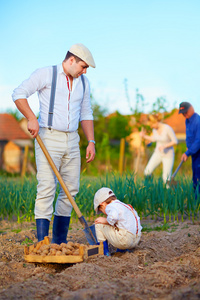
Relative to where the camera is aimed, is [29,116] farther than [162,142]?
No

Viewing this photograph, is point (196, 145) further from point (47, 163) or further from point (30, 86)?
point (30, 86)

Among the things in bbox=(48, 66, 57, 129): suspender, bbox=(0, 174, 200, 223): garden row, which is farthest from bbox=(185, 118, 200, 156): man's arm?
bbox=(48, 66, 57, 129): suspender

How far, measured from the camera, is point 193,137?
19.2ft

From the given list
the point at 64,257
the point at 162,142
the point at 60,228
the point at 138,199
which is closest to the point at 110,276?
the point at 64,257

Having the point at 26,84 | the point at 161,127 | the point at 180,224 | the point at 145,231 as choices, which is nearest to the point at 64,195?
the point at 26,84

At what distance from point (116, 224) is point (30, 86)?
56.4 inches

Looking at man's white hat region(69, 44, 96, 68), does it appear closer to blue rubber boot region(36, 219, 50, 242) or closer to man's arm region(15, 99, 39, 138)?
man's arm region(15, 99, 39, 138)

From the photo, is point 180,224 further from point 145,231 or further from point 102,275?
point 102,275

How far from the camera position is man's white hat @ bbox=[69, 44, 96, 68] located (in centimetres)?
320

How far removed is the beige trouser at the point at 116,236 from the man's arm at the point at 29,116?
101 centimetres

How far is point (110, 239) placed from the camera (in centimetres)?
320

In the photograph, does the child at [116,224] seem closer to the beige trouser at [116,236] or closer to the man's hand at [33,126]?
the beige trouser at [116,236]

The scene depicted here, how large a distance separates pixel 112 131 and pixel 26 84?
20235 millimetres

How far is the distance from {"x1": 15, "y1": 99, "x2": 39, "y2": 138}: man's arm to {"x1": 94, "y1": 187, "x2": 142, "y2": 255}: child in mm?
790
